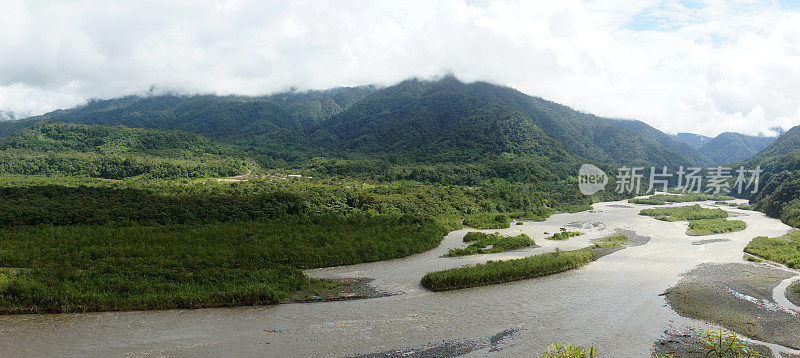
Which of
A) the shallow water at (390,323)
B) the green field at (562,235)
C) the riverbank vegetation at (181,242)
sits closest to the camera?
the shallow water at (390,323)

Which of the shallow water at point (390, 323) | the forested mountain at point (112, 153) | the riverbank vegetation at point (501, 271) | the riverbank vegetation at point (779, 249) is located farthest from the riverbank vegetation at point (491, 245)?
the forested mountain at point (112, 153)

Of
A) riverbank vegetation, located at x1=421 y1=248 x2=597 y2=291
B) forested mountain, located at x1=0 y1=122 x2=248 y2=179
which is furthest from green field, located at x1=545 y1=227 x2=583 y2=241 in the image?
forested mountain, located at x1=0 y1=122 x2=248 y2=179

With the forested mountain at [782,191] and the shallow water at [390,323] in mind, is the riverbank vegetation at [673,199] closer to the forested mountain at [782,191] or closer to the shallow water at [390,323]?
the forested mountain at [782,191]

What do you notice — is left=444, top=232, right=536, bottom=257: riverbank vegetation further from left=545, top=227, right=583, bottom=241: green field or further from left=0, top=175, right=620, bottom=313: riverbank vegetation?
left=545, top=227, right=583, bottom=241: green field

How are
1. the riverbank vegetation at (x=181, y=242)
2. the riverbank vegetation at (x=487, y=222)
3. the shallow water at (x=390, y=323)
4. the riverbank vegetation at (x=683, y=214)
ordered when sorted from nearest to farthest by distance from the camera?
the shallow water at (x=390, y=323)
the riverbank vegetation at (x=181, y=242)
the riverbank vegetation at (x=487, y=222)
the riverbank vegetation at (x=683, y=214)

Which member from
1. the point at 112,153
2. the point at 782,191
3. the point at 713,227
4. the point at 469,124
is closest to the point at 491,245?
the point at 713,227

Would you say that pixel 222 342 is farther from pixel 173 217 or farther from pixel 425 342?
pixel 173 217
